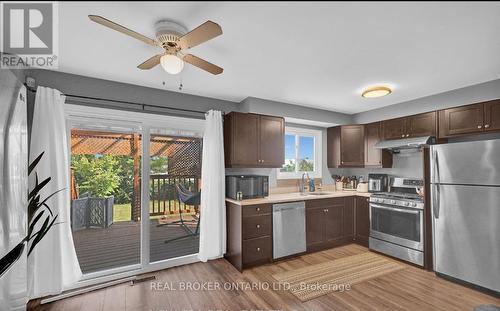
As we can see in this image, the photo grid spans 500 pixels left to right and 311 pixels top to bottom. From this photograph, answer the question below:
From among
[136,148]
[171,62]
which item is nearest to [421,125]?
[171,62]

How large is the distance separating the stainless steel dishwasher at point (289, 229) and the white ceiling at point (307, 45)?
1753mm

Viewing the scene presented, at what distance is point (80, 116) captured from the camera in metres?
2.65

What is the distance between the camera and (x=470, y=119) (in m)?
2.93

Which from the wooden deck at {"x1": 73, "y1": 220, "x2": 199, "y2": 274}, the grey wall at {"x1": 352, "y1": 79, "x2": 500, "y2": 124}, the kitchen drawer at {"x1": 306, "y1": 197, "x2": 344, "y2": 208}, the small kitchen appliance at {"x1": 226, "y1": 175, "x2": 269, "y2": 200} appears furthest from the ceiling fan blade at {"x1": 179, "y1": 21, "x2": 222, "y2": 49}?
the grey wall at {"x1": 352, "y1": 79, "x2": 500, "y2": 124}

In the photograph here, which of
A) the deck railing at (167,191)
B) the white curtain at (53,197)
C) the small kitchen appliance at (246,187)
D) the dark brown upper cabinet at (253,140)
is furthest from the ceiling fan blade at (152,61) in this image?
the small kitchen appliance at (246,187)

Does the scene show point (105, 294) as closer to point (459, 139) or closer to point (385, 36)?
point (385, 36)

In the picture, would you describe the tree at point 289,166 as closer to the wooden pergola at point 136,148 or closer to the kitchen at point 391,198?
the kitchen at point 391,198

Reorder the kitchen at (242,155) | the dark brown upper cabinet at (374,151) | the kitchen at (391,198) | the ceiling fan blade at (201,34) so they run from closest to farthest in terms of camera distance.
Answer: the ceiling fan blade at (201,34) < the kitchen at (242,155) < the kitchen at (391,198) < the dark brown upper cabinet at (374,151)

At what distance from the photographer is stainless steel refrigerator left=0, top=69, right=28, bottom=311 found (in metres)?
1.49

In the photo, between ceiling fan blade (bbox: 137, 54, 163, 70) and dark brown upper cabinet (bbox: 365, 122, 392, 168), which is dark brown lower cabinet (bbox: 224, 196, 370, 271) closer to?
dark brown upper cabinet (bbox: 365, 122, 392, 168)

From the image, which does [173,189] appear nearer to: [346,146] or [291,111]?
[291,111]

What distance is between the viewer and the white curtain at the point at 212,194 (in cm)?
324

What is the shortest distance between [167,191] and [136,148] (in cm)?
80

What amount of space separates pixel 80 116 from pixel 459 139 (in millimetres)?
5020
